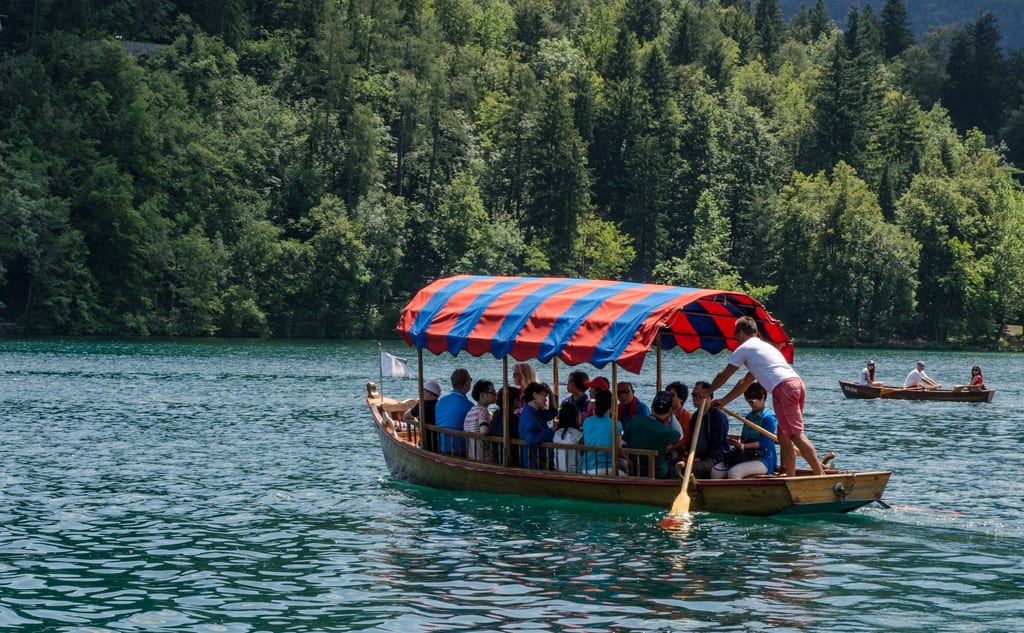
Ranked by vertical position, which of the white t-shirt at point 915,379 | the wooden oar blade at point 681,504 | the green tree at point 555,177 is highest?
the green tree at point 555,177

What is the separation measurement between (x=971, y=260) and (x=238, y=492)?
102 m

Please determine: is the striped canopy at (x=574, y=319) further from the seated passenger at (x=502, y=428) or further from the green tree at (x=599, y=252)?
the green tree at (x=599, y=252)

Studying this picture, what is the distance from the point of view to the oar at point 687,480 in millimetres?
21281

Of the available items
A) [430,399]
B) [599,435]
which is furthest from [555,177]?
[599,435]

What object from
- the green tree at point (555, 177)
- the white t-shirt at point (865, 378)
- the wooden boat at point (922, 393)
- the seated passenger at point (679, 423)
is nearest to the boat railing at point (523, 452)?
the seated passenger at point (679, 423)

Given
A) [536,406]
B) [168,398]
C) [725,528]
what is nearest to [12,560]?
[536,406]

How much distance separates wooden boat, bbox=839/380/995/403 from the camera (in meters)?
52.6

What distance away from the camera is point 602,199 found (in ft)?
442

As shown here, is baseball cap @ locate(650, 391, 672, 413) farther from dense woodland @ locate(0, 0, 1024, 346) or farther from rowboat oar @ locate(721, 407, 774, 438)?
dense woodland @ locate(0, 0, 1024, 346)

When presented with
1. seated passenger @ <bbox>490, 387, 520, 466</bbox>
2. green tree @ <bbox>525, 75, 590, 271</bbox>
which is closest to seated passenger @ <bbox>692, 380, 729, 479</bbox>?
seated passenger @ <bbox>490, 387, 520, 466</bbox>

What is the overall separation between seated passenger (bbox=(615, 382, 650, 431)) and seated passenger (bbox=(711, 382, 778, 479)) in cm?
175

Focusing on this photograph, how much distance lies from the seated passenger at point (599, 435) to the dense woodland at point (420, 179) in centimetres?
7893

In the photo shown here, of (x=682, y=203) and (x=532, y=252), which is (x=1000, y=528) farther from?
(x=682, y=203)

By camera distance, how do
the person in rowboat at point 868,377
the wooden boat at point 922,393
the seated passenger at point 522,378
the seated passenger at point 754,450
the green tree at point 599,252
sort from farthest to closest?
1. the green tree at point 599,252
2. the person in rowboat at point 868,377
3. the wooden boat at point 922,393
4. the seated passenger at point 522,378
5. the seated passenger at point 754,450
